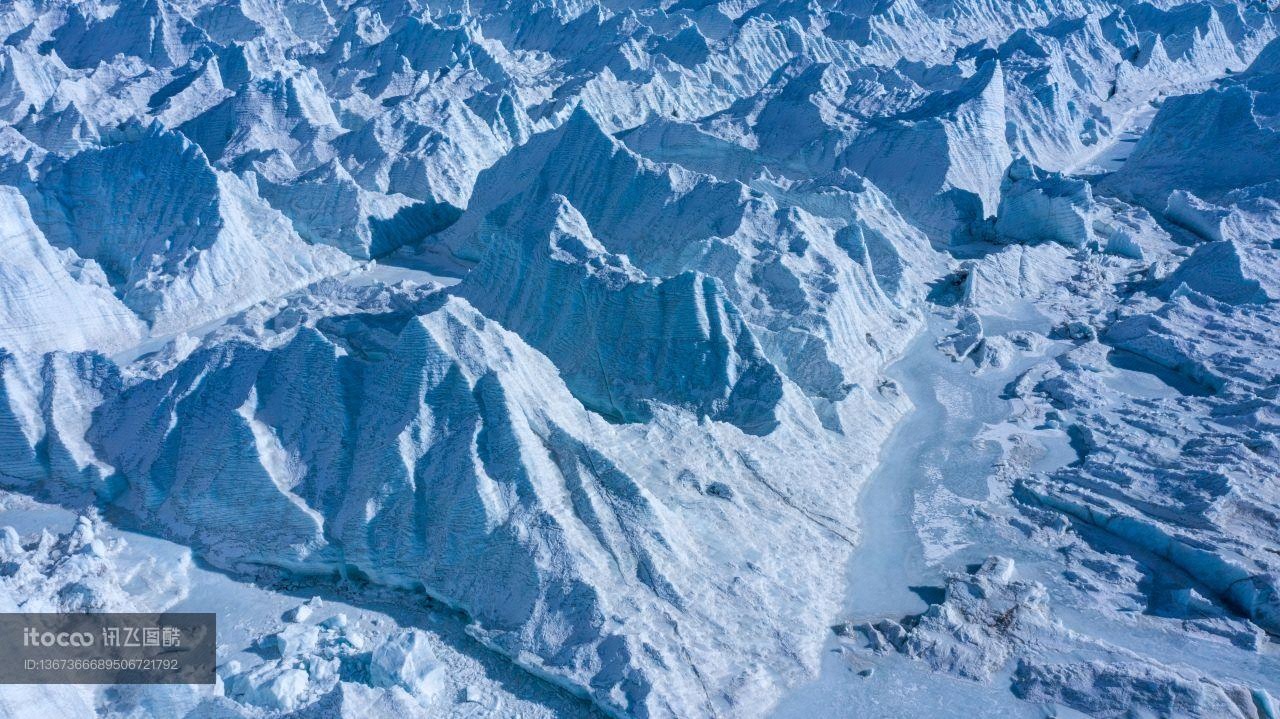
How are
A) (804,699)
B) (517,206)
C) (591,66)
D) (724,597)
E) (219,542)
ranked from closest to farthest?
1. (804,699)
2. (724,597)
3. (219,542)
4. (517,206)
5. (591,66)

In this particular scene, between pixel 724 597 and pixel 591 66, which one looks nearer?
pixel 724 597

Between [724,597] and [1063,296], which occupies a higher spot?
[1063,296]

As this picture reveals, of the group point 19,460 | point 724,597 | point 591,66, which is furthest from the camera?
point 591,66

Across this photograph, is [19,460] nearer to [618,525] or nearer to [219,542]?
[219,542]

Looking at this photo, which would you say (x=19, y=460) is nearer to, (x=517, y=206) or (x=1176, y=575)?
(x=517, y=206)

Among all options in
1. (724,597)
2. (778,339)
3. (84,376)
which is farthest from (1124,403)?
(84,376)

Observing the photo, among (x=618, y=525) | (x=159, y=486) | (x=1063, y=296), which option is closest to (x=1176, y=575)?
(x=618, y=525)

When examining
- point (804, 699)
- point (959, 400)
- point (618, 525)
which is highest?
point (959, 400)
